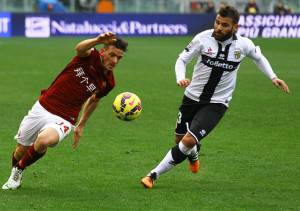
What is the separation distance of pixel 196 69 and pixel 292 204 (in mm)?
2166

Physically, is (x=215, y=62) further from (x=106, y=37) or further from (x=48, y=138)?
(x=48, y=138)

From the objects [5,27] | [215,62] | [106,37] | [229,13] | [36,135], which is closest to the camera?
[106,37]

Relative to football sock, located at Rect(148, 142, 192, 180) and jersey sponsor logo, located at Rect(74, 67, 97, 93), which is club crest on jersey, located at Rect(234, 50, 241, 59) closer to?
football sock, located at Rect(148, 142, 192, 180)

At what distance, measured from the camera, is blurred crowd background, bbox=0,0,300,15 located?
44.1 meters

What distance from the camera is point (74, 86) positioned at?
955cm

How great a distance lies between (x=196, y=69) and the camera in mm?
10297

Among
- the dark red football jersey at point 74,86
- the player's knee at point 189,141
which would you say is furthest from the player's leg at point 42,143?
the player's knee at point 189,141

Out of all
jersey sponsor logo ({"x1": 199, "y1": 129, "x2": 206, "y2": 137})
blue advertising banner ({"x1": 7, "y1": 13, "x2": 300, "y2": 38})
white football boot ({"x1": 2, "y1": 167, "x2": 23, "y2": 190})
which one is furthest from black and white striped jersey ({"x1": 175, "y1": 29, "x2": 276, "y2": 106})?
blue advertising banner ({"x1": 7, "y1": 13, "x2": 300, "y2": 38})

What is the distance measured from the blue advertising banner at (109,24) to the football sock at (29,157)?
96.6ft

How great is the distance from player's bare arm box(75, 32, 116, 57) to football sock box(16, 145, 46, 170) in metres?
1.23

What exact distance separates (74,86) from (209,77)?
171 centimetres

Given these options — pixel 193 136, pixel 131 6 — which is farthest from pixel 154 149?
pixel 131 6

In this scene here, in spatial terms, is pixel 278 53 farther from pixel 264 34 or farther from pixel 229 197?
pixel 229 197

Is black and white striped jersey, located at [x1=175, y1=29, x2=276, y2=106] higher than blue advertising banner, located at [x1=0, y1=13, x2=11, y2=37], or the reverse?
black and white striped jersey, located at [x1=175, y1=29, x2=276, y2=106]
